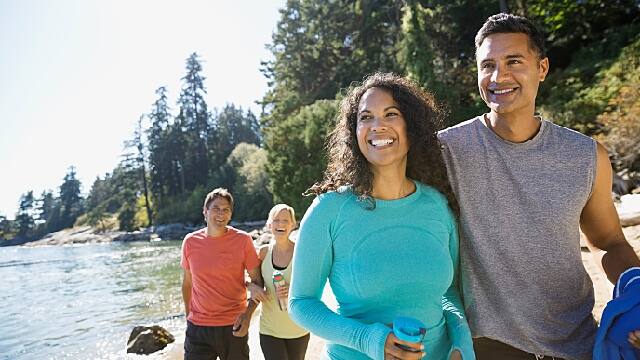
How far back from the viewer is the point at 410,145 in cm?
188

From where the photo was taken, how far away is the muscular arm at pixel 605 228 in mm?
1842

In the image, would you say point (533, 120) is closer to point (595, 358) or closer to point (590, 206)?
point (590, 206)

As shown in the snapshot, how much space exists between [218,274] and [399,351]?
3.29 m

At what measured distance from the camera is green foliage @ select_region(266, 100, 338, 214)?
71.5ft

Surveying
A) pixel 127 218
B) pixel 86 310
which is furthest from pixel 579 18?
pixel 127 218

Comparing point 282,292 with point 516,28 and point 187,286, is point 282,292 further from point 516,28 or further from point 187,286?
point 516,28

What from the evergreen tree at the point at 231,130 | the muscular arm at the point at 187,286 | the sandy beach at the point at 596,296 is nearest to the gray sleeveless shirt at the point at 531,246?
the sandy beach at the point at 596,296

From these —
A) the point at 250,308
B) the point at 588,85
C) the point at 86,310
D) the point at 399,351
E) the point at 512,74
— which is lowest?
the point at 86,310

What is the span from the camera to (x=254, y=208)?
1626 inches

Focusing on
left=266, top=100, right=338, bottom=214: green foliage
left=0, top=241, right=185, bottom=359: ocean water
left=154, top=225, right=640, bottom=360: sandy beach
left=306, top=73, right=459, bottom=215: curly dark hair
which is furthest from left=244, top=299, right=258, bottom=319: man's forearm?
left=266, top=100, right=338, bottom=214: green foliage

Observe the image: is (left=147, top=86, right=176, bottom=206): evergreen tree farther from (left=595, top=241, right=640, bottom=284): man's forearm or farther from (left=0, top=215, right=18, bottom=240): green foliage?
(left=595, top=241, right=640, bottom=284): man's forearm

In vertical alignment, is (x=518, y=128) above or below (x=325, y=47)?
below

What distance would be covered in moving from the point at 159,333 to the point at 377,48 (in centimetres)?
2392

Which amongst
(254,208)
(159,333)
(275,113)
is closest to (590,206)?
(159,333)
